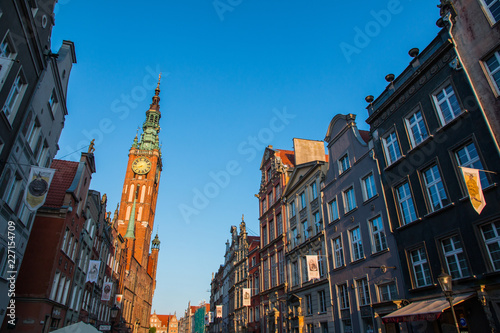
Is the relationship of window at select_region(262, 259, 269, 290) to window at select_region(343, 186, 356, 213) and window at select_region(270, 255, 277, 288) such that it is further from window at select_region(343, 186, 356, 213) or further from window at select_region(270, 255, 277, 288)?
window at select_region(343, 186, 356, 213)

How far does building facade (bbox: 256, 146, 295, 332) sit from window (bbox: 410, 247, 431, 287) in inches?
637

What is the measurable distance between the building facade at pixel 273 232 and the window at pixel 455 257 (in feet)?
59.8

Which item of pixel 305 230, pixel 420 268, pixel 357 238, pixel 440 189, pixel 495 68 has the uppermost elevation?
pixel 495 68

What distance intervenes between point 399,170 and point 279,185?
1921 cm

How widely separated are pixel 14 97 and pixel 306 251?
21.9 meters

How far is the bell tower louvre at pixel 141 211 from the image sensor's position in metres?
69.1

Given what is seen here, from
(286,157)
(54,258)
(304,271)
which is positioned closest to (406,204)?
(304,271)

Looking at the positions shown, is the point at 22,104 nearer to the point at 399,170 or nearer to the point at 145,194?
the point at 399,170

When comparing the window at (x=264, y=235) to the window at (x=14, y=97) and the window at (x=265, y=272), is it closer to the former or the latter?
the window at (x=265, y=272)

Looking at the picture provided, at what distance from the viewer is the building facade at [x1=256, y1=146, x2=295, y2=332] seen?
3159 centimetres

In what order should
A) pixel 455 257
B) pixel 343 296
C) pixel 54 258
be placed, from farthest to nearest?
pixel 54 258 → pixel 343 296 → pixel 455 257

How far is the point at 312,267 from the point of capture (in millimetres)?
22625

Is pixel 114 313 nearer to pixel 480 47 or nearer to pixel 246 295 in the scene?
pixel 246 295

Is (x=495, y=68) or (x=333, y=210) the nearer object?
(x=495, y=68)
